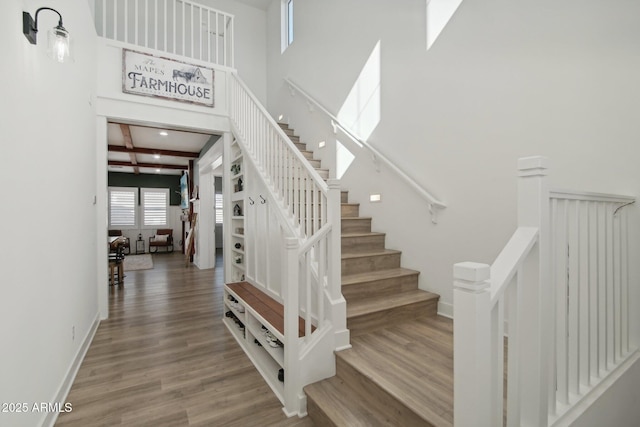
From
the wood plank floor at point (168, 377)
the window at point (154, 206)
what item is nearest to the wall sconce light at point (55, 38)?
the wood plank floor at point (168, 377)

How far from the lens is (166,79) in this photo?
4.05 m

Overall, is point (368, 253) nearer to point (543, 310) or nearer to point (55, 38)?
point (543, 310)

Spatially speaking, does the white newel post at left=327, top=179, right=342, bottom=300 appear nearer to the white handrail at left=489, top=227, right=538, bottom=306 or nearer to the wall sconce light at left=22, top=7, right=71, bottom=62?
the white handrail at left=489, top=227, right=538, bottom=306

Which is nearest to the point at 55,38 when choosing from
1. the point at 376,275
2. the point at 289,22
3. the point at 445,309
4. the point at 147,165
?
the point at 376,275

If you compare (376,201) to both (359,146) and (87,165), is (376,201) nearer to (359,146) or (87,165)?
(359,146)

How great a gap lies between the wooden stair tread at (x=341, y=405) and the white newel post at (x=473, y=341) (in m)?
0.87

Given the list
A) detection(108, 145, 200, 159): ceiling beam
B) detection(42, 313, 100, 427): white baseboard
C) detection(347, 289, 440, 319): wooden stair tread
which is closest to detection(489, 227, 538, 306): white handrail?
detection(347, 289, 440, 319): wooden stair tread

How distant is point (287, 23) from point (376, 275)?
564 centimetres

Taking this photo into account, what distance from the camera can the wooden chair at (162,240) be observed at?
34.3 ft

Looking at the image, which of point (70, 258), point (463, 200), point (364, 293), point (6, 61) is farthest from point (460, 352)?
point (70, 258)

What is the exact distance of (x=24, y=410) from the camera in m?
1.50

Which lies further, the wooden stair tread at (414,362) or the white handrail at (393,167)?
the white handrail at (393,167)

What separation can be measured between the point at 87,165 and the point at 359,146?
3044 millimetres

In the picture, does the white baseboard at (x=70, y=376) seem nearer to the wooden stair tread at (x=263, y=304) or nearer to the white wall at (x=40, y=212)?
the white wall at (x=40, y=212)
